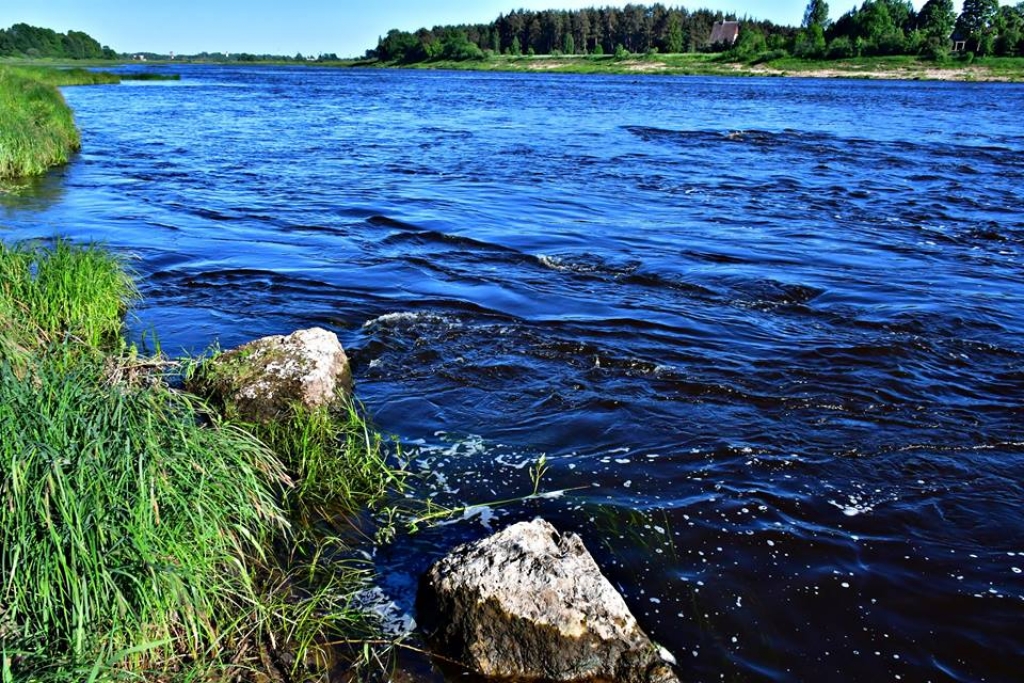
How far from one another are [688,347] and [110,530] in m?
6.94

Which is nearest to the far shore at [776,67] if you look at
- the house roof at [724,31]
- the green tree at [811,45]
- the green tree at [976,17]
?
the green tree at [811,45]

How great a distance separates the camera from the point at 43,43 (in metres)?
177

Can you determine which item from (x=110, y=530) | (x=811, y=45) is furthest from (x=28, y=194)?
(x=811, y=45)

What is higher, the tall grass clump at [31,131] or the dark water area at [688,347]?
the tall grass clump at [31,131]

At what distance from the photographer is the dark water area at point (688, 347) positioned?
17.9 ft

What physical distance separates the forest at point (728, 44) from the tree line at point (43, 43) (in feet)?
220

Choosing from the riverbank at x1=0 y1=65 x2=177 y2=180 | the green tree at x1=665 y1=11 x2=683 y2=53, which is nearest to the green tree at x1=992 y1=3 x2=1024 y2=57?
the green tree at x1=665 y1=11 x2=683 y2=53

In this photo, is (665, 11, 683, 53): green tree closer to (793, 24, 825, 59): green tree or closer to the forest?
the forest

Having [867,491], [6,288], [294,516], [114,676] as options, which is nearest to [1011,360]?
[867,491]

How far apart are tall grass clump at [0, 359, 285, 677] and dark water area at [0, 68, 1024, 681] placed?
1.27 m

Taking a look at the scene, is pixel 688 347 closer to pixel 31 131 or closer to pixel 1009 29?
pixel 31 131

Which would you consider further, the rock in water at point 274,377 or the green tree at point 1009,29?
the green tree at point 1009,29

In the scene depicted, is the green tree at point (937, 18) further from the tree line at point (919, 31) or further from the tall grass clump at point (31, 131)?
the tall grass clump at point (31, 131)

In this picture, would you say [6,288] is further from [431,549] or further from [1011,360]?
[1011,360]
